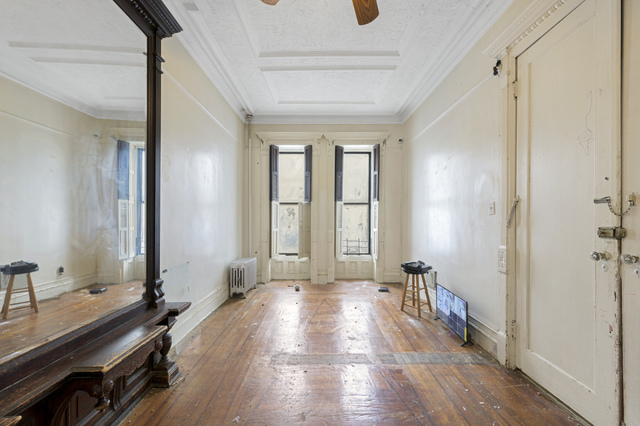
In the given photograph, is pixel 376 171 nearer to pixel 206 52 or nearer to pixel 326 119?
pixel 326 119

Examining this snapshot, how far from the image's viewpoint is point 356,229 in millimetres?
5605

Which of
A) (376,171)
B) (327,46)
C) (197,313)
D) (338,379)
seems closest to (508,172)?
(338,379)

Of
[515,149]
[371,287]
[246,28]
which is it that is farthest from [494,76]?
[371,287]

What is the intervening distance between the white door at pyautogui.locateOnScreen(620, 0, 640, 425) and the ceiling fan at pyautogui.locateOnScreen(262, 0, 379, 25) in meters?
1.34

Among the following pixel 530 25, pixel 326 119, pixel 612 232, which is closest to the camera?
pixel 612 232

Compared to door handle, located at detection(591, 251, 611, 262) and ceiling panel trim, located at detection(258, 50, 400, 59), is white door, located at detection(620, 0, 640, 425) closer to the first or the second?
door handle, located at detection(591, 251, 611, 262)

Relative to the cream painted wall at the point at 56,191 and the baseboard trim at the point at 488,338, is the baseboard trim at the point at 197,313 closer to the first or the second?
the cream painted wall at the point at 56,191

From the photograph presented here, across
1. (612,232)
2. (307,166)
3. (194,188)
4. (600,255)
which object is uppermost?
(307,166)

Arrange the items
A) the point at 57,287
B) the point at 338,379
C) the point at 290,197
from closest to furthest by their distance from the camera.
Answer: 1. the point at 57,287
2. the point at 338,379
3. the point at 290,197

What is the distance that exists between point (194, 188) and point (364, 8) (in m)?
2.34

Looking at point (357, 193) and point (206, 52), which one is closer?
point (206, 52)

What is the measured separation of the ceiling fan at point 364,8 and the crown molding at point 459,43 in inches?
50.0

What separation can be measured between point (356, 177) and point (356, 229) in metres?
1.14

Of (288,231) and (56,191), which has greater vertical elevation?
(56,191)
